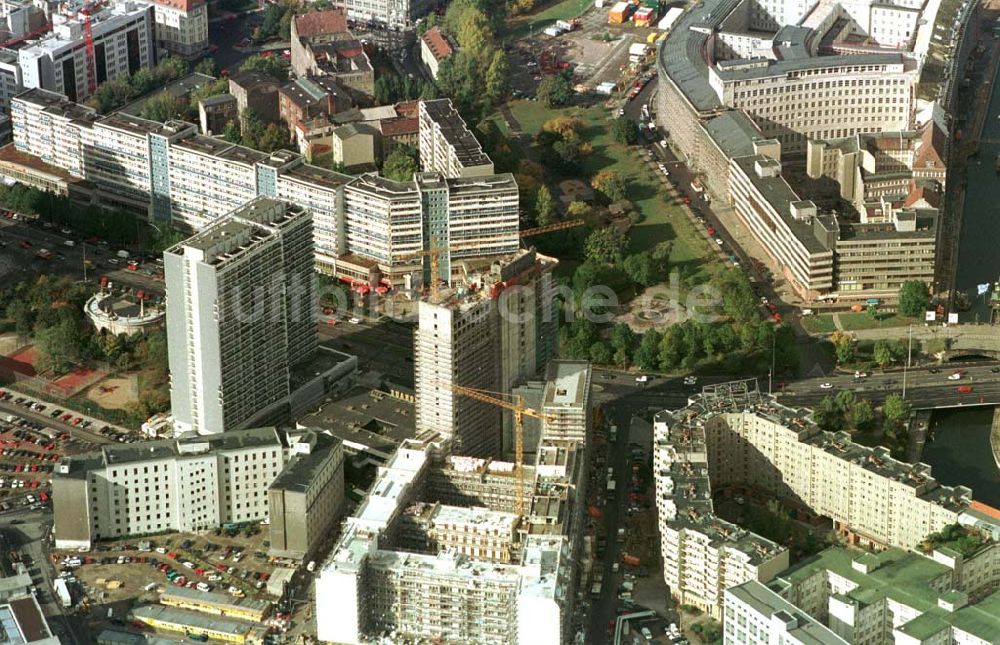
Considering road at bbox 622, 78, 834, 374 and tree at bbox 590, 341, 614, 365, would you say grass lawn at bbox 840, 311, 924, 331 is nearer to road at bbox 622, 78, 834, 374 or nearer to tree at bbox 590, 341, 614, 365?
road at bbox 622, 78, 834, 374

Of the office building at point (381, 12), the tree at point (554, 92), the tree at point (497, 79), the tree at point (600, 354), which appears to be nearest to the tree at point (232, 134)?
the tree at point (497, 79)

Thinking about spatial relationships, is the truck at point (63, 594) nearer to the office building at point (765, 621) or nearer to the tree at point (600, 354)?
the office building at point (765, 621)

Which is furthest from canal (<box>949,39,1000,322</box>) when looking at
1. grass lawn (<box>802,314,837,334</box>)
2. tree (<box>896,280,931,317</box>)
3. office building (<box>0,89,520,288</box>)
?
office building (<box>0,89,520,288</box>)

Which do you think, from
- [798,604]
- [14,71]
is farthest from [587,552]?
[14,71]

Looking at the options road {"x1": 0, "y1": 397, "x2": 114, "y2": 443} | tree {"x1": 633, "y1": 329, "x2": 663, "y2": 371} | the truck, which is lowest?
the truck

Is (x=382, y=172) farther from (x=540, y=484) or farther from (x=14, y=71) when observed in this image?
(x=540, y=484)

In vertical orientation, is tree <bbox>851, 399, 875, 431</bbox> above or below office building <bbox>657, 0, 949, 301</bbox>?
below

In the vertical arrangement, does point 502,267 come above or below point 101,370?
above
